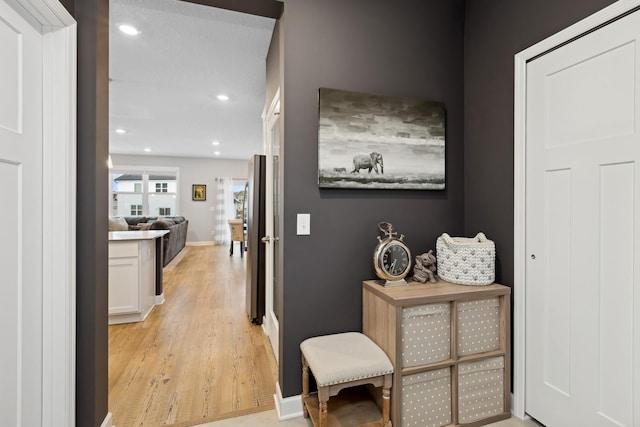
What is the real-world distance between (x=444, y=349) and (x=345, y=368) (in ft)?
1.82

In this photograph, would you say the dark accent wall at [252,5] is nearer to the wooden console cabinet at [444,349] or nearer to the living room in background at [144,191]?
the wooden console cabinet at [444,349]

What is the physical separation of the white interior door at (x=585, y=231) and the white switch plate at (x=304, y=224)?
1.21m

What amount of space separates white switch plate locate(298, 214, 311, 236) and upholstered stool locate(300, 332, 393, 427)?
23.6 inches

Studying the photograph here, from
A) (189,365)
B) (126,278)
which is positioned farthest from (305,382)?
(126,278)

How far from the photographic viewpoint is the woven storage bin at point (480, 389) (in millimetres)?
1579

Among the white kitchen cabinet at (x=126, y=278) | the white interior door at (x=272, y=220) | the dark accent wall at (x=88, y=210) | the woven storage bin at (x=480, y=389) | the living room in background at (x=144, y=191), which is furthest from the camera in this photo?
the living room in background at (x=144, y=191)

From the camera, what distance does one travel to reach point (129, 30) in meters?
2.39

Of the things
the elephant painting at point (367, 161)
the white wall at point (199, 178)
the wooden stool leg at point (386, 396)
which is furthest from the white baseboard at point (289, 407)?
the white wall at point (199, 178)

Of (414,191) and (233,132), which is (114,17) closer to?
(414,191)

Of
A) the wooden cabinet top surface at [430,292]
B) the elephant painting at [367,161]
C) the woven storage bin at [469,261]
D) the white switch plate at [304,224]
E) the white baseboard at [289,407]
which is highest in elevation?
the elephant painting at [367,161]

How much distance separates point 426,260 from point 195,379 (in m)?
1.76

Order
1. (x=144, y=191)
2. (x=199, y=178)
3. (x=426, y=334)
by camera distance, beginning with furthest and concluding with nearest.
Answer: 1. (x=199, y=178)
2. (x=144, y=191)
3. (x=426, y=334)

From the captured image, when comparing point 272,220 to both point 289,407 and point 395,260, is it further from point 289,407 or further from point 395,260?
point 289,407

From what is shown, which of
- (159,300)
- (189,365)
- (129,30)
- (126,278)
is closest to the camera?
(189,365)
